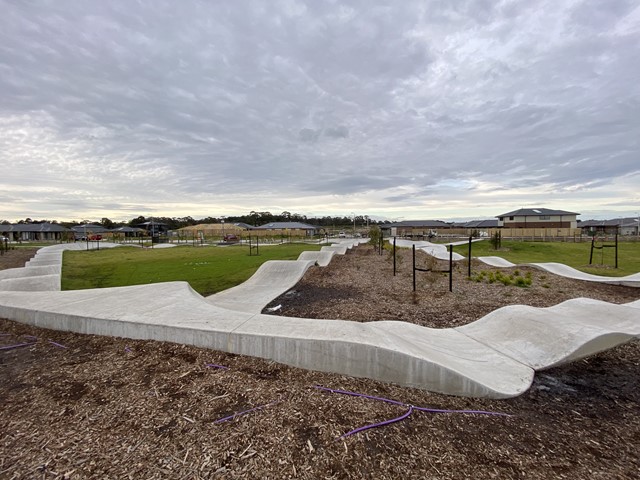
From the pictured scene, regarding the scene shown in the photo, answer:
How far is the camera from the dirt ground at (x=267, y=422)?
2387 millimetres

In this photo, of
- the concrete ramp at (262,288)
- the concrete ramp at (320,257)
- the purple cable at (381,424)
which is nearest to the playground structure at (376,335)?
the purple cable at (381,424)

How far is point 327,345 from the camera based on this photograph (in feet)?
12.3

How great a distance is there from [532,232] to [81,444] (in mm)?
54035

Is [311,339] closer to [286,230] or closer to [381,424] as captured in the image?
[381,424]

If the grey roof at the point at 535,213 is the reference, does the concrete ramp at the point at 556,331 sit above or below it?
below

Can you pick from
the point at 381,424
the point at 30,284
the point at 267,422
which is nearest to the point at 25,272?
the point at 30,284

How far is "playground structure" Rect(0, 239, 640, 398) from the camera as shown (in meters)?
3.62

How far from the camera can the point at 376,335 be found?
4086 millimetres

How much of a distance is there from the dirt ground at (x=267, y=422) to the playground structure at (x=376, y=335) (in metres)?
0.17

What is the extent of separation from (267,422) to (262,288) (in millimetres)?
7652

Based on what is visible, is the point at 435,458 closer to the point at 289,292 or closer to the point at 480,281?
the point at 289,292

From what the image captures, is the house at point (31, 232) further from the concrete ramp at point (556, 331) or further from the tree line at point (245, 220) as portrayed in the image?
the concrete ramp at point (556, 331)

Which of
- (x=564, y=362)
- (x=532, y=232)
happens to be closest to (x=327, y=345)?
(x=564, y=362)

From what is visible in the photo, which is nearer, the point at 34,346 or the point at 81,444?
the point at 81,444
